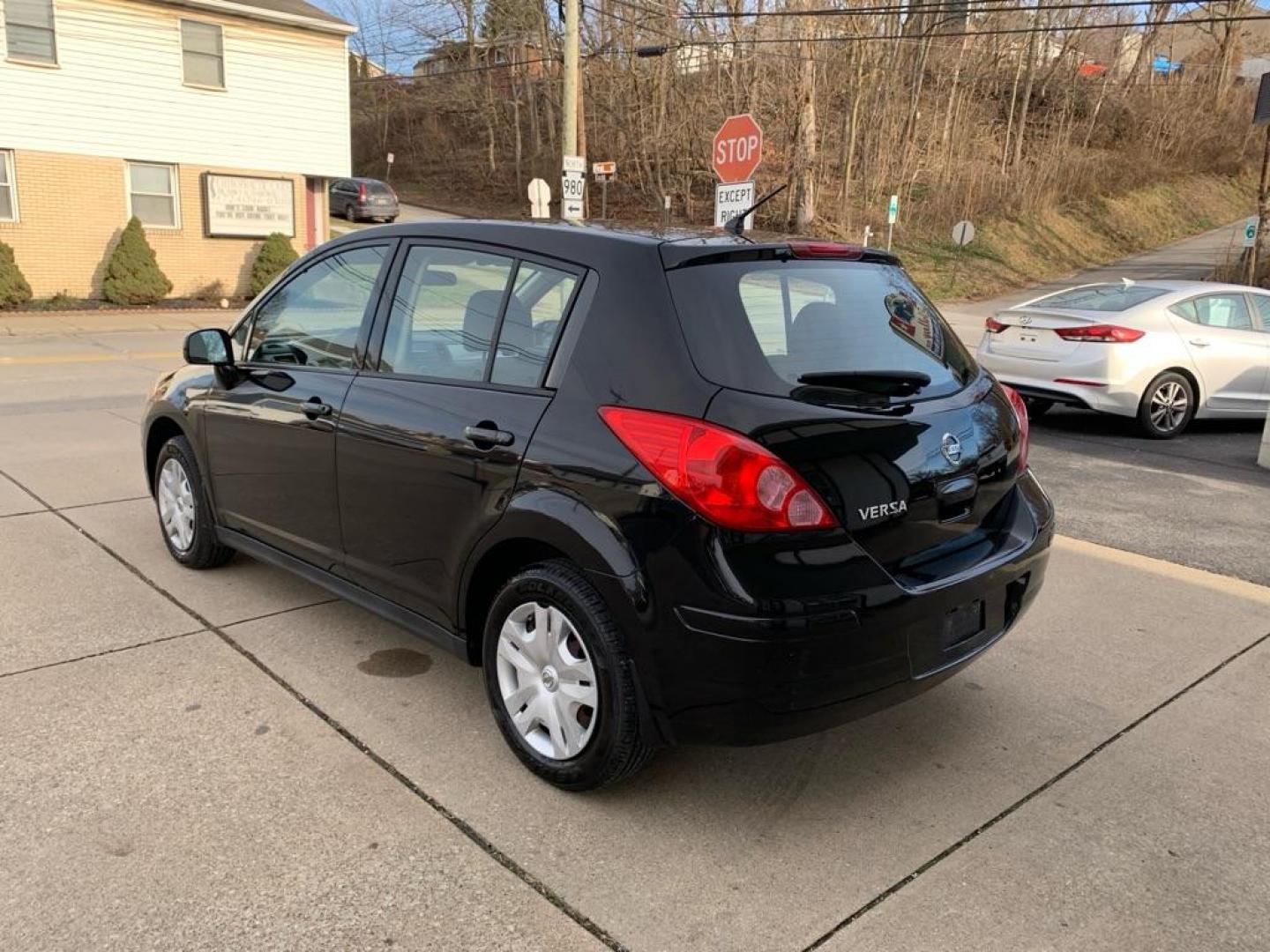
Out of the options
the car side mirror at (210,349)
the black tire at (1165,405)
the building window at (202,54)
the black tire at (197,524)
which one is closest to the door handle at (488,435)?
the car side mirror at (210,349)

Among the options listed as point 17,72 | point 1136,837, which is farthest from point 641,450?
point 17,72

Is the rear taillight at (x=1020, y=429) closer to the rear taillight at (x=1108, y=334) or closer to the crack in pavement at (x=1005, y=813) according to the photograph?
the crack in pavement at (x=1005, y=813)

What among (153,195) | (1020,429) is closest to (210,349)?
(1020,429)

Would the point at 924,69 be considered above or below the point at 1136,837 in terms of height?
above

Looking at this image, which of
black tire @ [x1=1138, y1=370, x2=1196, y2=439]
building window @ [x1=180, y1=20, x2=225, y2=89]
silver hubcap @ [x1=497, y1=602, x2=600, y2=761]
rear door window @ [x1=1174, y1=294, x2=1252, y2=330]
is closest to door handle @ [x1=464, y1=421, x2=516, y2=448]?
silver hubcap @ [x1=497, y1=602, x2=600, y2=761]

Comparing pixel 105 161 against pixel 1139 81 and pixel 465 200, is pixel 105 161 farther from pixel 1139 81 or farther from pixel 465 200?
pixel 1139 81

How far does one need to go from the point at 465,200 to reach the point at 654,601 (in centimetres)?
4290

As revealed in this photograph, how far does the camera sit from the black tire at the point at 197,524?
453 cm

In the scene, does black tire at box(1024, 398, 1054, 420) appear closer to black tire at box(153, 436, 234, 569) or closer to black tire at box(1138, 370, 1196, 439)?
black tire at box(1138, 370, 1196, 439)

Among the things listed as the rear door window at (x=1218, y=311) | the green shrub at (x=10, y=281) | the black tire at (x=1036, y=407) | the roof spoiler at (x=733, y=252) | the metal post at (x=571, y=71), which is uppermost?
the metal post at (x=571, y=71)

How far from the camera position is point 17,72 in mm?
17734

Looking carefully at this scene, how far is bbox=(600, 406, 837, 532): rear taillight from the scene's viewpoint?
249 centimetres

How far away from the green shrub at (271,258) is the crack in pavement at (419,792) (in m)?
17.4

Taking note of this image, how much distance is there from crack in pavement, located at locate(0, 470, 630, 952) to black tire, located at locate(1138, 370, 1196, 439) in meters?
7.66
